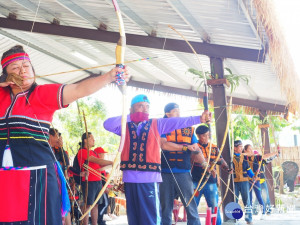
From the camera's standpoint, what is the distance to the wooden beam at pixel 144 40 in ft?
17.6

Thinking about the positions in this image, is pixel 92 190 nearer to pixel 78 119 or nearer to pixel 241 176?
pixel 241 176

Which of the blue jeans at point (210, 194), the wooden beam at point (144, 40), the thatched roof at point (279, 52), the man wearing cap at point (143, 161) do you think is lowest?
the blue jeans at point (210, 194)

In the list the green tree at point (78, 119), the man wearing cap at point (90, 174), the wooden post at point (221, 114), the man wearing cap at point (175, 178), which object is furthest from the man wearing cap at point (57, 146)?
the green tree at point (78, 119)

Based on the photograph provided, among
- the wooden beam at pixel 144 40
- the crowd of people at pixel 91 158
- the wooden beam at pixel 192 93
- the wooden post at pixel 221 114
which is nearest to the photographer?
the crowd of people at pixel 91 158

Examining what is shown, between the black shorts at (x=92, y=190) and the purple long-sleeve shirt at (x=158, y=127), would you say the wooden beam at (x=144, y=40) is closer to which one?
the black shorts at (x=92, y=190)

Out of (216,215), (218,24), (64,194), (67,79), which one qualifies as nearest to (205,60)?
(218,24)

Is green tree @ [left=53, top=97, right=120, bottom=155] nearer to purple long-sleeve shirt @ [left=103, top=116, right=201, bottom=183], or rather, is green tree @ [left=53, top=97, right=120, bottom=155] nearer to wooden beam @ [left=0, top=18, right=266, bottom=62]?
wooden beam @ [left=0, top=18, right=266, bottom=62]

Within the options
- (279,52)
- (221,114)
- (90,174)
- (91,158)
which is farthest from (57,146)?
(279,52)

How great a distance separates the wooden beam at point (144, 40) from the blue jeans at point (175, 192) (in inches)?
63.4

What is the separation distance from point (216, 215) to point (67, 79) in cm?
561

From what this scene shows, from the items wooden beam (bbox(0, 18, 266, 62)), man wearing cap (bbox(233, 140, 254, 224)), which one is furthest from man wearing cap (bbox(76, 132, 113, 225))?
man wearing cap (bbox(233, 140, 254, 224))

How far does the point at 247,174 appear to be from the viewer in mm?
6762

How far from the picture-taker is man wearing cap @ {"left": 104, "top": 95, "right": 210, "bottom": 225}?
317 cm

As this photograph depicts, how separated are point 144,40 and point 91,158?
5.56ft
